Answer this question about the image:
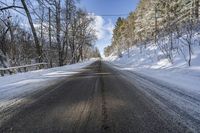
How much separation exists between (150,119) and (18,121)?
2.44 meters

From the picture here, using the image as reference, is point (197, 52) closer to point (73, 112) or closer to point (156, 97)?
point (156, 97)

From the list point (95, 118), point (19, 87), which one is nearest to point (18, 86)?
point (19, 87)

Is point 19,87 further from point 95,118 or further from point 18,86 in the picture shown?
point 95,118

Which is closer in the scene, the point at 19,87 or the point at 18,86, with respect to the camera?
the point at 19,87

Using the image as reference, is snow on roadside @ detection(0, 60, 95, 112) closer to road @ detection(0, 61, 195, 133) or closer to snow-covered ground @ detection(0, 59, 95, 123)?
snow-covered ground @ detection(0, 59, 95, 123)

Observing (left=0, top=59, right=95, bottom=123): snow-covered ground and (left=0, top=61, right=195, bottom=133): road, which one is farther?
(left=0, top=59, right=95, bottom=123): snow-covered ground

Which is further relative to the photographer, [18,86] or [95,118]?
[18,86]

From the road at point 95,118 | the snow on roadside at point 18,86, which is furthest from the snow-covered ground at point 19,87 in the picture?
the road at point 95,118

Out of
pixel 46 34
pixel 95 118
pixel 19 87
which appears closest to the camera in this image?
pixel 95 118

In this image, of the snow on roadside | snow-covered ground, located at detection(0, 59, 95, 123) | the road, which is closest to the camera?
the road

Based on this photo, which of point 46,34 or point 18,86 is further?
point 46,34

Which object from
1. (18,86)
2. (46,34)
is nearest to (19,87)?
(18,86)

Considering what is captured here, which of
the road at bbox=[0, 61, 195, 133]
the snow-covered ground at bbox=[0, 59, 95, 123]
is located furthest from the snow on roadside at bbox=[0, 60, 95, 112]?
the road at bbox=[0, 61, 195, 133]

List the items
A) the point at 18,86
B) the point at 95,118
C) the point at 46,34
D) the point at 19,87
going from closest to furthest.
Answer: the point at 95,118
the point at 19,87
the point at 18,86
the point at 46,34
